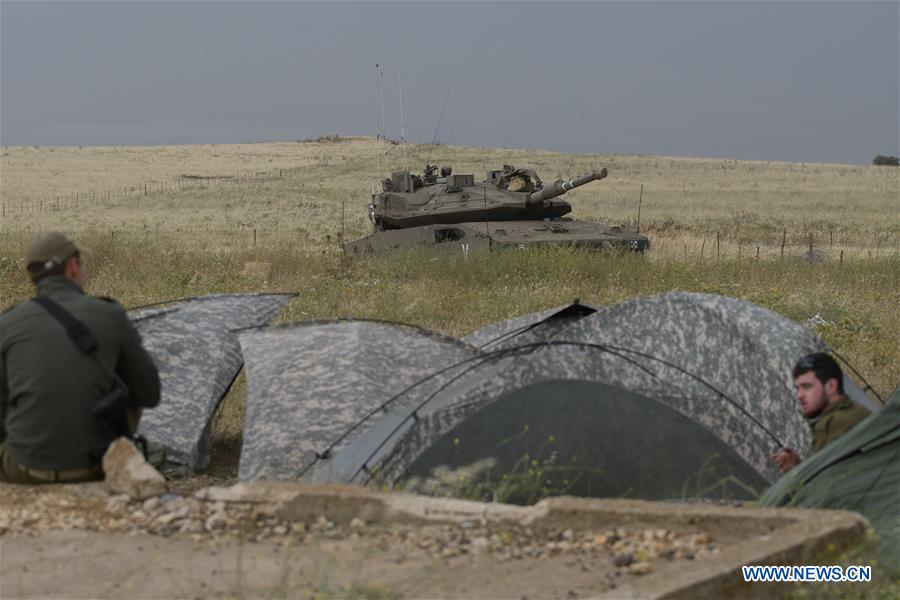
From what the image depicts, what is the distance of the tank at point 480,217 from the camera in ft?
54.6

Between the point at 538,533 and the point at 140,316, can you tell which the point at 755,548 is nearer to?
the point at 538,533

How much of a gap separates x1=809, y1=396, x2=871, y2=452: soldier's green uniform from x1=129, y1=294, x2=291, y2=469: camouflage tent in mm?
3654

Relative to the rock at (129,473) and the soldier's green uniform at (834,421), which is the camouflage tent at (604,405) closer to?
the soldier's green uniform at (834,421)

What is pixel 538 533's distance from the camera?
4.87 metres

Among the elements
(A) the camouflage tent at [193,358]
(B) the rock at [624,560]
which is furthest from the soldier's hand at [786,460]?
(A) the camouflage tent at [193,358]

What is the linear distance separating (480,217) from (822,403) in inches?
495

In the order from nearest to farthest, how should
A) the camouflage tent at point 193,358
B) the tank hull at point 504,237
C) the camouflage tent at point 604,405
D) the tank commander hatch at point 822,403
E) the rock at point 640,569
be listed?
1. the rock at point 640,569
2. the tank commander hatch at point 822,403
3. the camouflage tent at point 604,405
4. the camouflage tent at point 193,358
5. the tank hull at point 504,237

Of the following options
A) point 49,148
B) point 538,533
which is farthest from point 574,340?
point 49,148

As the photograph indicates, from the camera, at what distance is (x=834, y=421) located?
6.07 metres

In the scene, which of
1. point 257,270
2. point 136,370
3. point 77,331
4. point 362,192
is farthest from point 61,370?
point 362,192

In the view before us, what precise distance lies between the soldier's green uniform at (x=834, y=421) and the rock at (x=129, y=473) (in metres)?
3.31

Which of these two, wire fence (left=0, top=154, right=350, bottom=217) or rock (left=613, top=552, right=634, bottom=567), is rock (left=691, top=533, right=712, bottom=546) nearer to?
rock (left=613, top=552, right=634, bottom=567)

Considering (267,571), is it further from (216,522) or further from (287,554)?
(216,522)

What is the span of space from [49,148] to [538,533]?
81.9m
